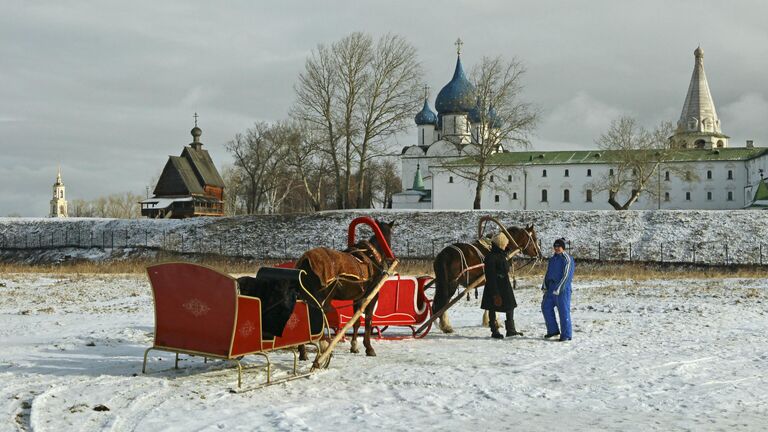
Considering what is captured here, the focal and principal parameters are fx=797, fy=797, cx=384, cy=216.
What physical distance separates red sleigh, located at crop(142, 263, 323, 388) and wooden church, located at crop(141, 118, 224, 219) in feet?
205

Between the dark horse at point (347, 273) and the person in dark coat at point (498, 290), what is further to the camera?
the person in dark coat at point (498, 290)

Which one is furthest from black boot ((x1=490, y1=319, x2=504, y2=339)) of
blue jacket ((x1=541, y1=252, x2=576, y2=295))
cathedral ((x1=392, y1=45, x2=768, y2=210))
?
cathedral ((x1=392, y1=45, x2=768, y2=210))

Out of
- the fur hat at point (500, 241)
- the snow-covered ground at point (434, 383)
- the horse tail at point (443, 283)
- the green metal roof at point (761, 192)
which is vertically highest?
the green metal roof at point (761, 192)

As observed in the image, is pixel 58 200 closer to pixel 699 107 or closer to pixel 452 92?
pixel 452 92

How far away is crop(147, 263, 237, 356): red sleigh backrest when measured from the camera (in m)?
9.36

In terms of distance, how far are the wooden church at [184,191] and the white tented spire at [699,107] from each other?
7477 centimetres

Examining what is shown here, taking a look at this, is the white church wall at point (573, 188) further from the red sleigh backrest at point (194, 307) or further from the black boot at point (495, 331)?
the red sleigh backrest at point (194, 307)

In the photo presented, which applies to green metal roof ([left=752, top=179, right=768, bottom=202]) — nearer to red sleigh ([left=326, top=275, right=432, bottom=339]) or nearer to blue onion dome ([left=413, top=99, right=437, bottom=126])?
blue onion dome ([left=413, top=99, right=437, bottom=126])

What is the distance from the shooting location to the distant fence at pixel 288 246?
4659 cm

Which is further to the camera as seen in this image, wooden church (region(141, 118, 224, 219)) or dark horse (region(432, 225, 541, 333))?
wooden church (region(141, 118, 224, 219))

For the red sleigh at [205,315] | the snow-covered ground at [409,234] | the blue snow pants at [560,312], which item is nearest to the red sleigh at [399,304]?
the blue snow pants at [560,312]

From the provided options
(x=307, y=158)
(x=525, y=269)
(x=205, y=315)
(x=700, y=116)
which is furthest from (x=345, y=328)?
(x=700, y=116)

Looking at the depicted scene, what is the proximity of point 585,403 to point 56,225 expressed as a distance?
191 ft

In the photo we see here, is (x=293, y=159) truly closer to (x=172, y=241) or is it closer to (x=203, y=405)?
(x=172, y=241)
